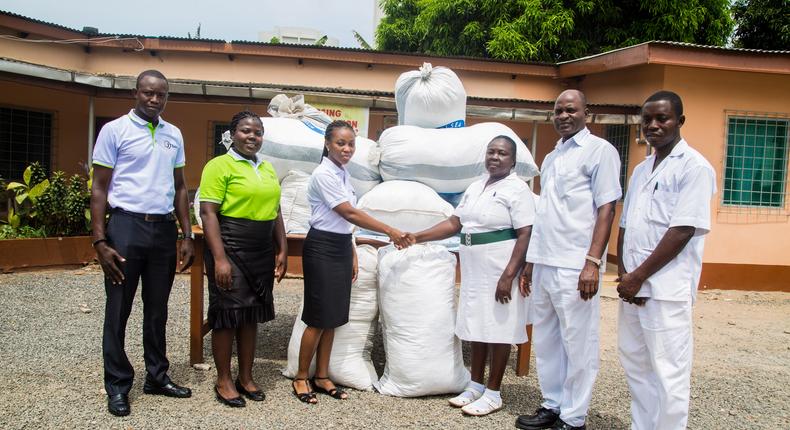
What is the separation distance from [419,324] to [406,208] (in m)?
0.76

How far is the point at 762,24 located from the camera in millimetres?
15992

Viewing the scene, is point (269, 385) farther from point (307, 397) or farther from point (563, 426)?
point (563, 426)

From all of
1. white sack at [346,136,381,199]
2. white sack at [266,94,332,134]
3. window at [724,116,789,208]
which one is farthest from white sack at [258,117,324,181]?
window at [724,116,789,208]

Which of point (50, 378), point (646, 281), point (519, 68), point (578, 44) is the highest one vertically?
point (578, 44)

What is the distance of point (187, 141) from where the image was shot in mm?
10516

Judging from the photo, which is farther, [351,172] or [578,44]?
[578,44]

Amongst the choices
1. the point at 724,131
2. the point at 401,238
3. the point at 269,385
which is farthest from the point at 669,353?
the point at 724,131

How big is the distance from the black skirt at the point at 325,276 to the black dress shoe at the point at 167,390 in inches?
30.1

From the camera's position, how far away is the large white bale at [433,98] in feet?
14.7

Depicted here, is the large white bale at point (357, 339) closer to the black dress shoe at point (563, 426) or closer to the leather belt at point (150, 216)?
the leather belt at point (150, 216)

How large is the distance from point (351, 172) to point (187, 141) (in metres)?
7.03

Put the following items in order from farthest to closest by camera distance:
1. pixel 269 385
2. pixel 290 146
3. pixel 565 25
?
1. pixel 565 25
2. pixel 290 146
3. pixel 269 385

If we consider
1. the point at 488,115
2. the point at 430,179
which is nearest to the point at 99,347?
the point at 430,179

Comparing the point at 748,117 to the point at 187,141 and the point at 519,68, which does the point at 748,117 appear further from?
the point at 187,141
